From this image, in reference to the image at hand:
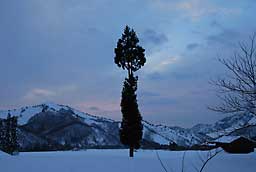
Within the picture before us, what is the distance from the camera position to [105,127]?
267 ft

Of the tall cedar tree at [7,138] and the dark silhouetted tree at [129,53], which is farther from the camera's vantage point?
the tall cedar tree at [7,138]

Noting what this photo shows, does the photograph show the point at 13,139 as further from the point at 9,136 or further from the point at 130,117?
the point at 130,117

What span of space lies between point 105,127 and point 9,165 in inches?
2686

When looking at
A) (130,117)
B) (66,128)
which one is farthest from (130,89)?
(66,128)

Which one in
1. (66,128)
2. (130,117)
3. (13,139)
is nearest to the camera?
(130,117)

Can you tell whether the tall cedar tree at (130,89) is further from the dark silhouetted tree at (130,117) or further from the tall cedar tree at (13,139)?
the tall cedar tree at (13,139)

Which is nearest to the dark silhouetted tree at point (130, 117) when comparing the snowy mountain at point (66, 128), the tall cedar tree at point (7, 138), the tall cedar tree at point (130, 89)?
the tall cedar tree at point (130, 89)

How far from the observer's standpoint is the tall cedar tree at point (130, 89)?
19906 mm

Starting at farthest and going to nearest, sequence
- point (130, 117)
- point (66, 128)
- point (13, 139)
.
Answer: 1. point (66, 128)
2. point (13, 139)
3. point (130, 117)

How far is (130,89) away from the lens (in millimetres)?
20312

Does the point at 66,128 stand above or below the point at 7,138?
above

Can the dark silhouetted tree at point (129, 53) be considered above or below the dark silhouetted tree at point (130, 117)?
above

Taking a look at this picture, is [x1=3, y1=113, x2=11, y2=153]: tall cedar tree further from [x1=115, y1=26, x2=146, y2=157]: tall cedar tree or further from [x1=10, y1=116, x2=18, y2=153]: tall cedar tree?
[x1=115, y1=26, x2=146, y2=157]: tall cedar tree

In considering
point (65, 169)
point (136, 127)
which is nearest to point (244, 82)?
point (65, 169)
